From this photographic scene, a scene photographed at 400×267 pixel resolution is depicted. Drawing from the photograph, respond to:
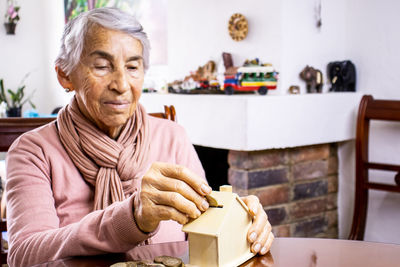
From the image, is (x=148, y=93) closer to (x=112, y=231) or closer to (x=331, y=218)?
(x=331, y=218)

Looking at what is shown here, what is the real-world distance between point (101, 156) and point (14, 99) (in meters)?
4.89

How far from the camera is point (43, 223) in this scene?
1103 millimetres

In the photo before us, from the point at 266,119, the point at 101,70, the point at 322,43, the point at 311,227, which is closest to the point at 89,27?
the point at 101,70

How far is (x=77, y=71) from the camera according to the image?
1.27 metres

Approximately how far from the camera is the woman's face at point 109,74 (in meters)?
1.23

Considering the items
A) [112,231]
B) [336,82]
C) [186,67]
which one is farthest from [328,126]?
[112,231]

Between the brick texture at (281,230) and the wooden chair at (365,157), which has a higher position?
the wooden chair at (365,157)

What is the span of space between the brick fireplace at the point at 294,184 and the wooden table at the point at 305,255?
1.44 metres

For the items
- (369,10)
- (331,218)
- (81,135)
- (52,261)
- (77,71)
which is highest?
(369,10)

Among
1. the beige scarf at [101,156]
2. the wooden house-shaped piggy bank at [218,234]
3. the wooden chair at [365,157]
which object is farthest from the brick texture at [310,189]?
the wooden house-shaped piggy bank at [218,234]

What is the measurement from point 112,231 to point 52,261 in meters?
0.13

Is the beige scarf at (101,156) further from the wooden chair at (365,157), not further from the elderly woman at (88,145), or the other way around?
the wooden chair at (365,157)

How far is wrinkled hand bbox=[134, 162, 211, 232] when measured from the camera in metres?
0.83

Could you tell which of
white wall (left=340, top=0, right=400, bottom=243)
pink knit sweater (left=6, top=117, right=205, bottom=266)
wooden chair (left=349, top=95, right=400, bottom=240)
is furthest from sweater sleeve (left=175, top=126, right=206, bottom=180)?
white wall (left=340, top=0, right=400, bottom=243)
